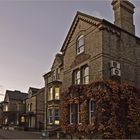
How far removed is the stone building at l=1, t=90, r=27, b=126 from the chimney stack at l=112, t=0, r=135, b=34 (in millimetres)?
37235

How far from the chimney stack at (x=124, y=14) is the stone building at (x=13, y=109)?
3724 centimetres

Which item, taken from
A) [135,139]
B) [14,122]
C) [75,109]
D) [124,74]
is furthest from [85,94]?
[14,122]

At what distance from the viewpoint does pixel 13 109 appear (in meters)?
66.9

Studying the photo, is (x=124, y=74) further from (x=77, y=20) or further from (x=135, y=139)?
(x=77, y=20)

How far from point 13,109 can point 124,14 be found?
4504cm

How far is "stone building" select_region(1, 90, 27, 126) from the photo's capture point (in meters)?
60.4

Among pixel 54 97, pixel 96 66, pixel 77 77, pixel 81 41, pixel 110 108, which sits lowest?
pixel 110 108

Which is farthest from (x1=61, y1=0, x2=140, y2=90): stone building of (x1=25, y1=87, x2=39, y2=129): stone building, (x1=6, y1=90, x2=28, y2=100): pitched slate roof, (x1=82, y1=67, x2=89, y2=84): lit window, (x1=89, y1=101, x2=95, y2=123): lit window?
(x1=6, y1=90, x2=28, y2=100): pitched slate roof

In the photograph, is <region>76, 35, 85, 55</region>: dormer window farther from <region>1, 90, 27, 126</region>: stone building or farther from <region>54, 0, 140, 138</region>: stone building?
<region>1, 90, 27, 126</region>: stone building

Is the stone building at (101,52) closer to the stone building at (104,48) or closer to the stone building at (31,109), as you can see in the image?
the stone building at (104,48)

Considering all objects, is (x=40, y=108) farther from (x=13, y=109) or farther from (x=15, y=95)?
(x=15, y=95)

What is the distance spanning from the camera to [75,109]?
89.6 feet

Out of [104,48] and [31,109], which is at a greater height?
[104,48]

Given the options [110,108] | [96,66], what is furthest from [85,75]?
[110,108]
